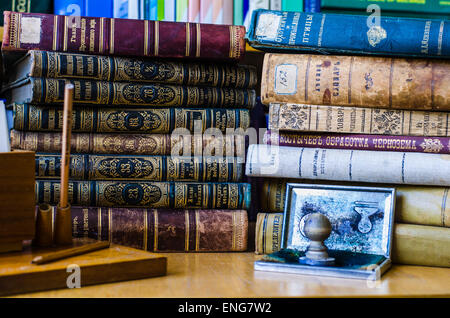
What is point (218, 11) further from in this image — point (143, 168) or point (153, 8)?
point (143, 168)

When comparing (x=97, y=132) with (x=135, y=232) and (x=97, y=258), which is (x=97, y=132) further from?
(x=97, y=258)

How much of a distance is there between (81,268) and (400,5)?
75cm

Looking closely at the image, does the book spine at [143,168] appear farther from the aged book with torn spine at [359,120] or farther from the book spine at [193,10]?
the book spine at [193,10]

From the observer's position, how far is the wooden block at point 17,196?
0.83m

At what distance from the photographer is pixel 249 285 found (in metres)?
0.79

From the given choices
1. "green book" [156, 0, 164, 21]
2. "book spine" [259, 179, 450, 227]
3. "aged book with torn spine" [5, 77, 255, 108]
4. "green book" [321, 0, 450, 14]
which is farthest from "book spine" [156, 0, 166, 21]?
"book spine" [259, 179, 450, 227]

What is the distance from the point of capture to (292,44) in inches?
40.0

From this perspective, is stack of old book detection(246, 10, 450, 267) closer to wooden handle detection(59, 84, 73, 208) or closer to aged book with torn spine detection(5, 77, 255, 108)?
aged book with torn spine detection(5, 77, 255, 108)

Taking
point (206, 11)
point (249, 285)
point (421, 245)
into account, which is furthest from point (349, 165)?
point (206, 11)

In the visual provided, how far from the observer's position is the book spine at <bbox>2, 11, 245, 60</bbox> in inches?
39.0

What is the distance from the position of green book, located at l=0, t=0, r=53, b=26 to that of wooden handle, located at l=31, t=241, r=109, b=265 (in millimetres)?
570

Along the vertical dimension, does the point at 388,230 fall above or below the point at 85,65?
below
